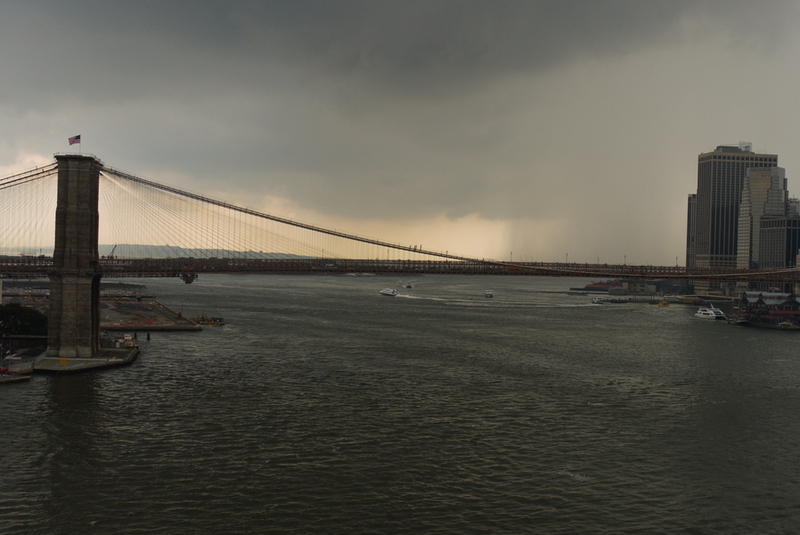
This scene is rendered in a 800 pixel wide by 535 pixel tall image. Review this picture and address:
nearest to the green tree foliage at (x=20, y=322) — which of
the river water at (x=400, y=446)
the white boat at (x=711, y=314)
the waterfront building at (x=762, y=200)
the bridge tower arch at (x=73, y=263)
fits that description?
the bridge tower arch at (x=73, y=263)

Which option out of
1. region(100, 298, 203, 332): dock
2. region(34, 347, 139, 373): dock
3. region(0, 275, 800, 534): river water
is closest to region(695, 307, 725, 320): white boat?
region(0, 275, 800, 534): river water

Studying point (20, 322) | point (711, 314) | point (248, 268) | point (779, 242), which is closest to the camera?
point (20, 322)

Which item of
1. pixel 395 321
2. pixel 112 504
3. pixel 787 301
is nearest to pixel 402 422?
pixel 112 504

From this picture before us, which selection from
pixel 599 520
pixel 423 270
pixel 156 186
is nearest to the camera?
pixel 599 520

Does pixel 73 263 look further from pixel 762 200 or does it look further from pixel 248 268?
pixel 762 200

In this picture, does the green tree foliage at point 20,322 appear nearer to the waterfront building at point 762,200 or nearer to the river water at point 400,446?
the river water at point 400,446

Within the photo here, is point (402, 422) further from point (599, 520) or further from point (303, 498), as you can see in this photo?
point (599, 520)

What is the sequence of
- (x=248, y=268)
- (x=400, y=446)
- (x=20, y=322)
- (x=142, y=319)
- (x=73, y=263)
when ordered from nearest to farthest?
(x=400, y=446), (x=73, y=263), (x=20, y=322), (x=248, y=268), (x=142, y=319)

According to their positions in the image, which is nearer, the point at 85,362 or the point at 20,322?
the point at 85,362

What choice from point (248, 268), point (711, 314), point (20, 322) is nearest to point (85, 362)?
point (20, 322)
